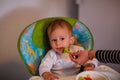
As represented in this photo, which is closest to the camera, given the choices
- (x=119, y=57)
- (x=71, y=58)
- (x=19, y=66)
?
(x=119, y=57)

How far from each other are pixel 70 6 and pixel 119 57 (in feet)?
2.37

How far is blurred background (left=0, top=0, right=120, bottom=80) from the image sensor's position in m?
1.21

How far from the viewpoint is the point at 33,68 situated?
918 mm

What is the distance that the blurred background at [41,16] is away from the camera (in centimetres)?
121

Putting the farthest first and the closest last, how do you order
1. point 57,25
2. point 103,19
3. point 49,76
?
point 103,19 < point 57,25 < point 49,76

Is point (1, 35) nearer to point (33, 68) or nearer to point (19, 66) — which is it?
point (19, 66)

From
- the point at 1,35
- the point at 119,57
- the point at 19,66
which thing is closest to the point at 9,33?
the point at 1,35

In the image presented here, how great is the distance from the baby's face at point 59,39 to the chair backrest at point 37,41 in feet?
0.18

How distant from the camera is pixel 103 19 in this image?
4.05ft

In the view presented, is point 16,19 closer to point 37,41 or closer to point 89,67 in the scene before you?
point 37,41

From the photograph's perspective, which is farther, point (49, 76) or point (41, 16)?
point (41, 16)

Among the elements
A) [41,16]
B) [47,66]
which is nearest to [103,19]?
[41,16]

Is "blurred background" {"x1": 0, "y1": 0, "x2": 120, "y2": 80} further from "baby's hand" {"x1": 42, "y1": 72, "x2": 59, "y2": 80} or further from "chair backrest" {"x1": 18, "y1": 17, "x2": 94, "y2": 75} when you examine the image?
"baby's hand" {"x1": 42, "y1": 72, "x2": 59, "y2": 80}

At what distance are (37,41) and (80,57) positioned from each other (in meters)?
0.22
